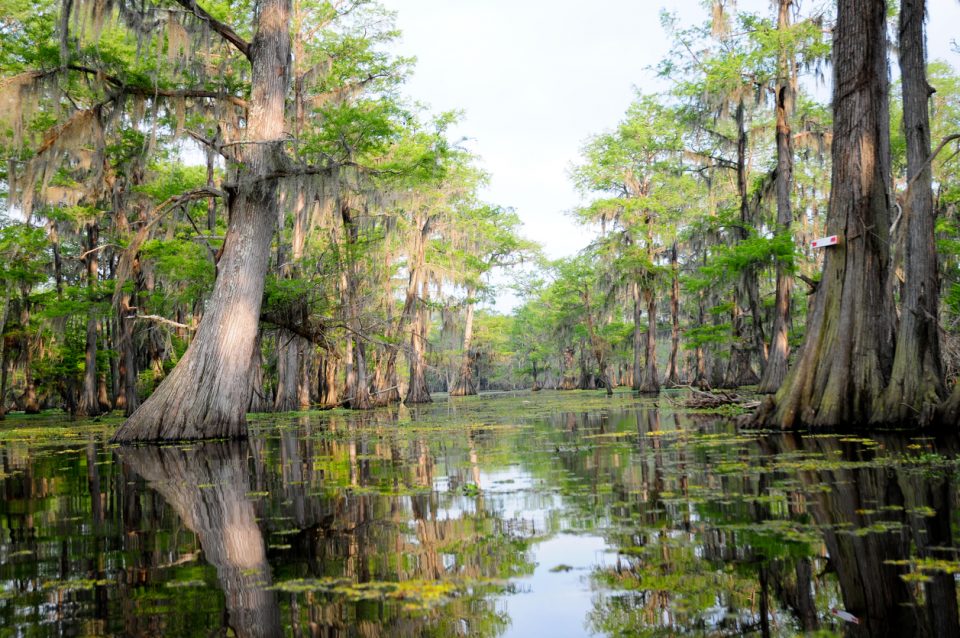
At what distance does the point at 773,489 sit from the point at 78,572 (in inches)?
140

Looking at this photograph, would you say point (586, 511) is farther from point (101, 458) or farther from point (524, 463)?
point (101, 458)

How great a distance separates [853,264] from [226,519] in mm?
7040

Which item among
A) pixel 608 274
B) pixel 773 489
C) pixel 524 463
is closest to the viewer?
pixel 773 489

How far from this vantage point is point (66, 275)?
28969 millimetres

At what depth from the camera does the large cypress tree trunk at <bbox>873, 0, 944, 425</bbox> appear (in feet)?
21.3

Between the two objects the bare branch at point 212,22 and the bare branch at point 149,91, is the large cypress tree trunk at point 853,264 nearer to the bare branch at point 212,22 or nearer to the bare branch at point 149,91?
the bare branch at point 212,22

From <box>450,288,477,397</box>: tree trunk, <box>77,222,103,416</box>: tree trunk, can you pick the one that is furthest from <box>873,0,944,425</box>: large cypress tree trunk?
<box>450,288,477,397</box>: tree trunk

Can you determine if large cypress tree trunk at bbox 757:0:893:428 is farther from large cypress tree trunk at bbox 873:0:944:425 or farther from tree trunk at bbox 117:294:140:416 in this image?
tree trunk at bbox 117:294:140:416

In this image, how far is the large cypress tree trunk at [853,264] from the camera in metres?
6.95

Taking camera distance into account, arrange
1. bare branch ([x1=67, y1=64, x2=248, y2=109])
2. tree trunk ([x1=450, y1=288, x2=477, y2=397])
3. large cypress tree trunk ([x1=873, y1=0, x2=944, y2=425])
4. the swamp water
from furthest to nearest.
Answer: tree trunk ([x1=450, y1=288, x2=477, y2=397]) < bare branch ([x1=67, y1=64, x2=248, y2=109]) < large cypress tree trunk ([x1=873, y1=0, x2=944, y2=425]) < the swamp water

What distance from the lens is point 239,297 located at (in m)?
9.77

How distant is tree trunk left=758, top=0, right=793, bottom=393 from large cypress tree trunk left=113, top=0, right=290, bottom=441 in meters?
12.4

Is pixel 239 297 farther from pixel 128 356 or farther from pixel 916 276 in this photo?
pixel 128 356

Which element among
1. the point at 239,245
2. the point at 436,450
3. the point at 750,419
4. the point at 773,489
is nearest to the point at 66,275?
the point at 239,245
